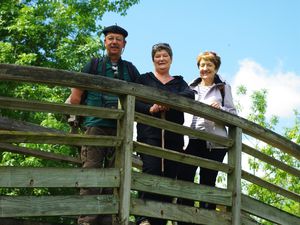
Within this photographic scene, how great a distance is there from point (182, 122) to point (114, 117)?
3.20 ft

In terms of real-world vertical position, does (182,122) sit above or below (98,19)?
below

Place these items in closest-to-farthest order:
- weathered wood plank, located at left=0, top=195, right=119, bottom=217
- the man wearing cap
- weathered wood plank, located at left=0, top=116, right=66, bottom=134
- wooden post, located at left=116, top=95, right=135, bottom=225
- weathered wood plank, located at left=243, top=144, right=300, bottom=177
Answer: weathered wood plank, located at left=0, top=195, right=119, bottom=217
wooden post, located at left=116, top=95, right=135, bottom=225
the man wearing cap
weathered wood plank, located at left=243, top=144, right=300, bottom=177
weathered wood plank, located at left=0, top=116, right=66, bottom=134

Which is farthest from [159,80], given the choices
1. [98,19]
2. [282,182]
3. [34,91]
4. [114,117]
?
[282,182]

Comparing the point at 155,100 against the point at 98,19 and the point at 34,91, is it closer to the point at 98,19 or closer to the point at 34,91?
the point at 34,91

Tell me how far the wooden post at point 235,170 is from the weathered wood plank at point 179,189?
0.07m

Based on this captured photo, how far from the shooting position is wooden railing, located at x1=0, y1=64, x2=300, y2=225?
4.16 metres

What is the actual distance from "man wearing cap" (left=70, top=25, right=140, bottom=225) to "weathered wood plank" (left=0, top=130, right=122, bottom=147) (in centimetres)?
44

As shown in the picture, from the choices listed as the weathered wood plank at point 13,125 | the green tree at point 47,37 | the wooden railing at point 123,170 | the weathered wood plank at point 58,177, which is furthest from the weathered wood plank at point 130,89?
the green tree at point 47,37

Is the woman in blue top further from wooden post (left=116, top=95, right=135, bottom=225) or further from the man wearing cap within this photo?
wooden post (left=116, top=95, right=135, bottom=225)

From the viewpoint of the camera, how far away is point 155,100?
4930 millimetres

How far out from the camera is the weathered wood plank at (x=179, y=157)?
4852 millimetres

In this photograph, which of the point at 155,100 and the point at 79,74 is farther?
the point at 155,100

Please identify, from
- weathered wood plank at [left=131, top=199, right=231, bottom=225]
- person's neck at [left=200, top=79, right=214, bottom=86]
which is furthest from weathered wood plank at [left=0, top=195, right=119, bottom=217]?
person's neck at [left=200, top=79, right=214, bottom=86]

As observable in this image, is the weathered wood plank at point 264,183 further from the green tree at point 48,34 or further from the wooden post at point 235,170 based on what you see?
the green tree at point 48,34
